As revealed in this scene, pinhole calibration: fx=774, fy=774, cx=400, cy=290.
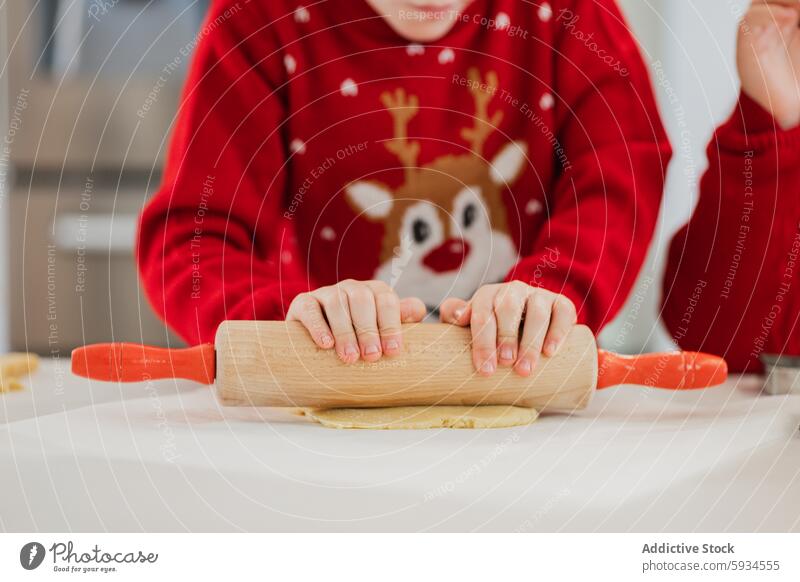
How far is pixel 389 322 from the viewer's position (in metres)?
0.40

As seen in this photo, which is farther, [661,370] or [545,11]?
[545,11]

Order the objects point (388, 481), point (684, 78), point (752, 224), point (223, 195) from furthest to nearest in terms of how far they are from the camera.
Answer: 1. point (684, 78)
2. point (752, 224)
3. point (223, 195)
4. point (388, 481)

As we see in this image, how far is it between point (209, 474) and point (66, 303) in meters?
0.54

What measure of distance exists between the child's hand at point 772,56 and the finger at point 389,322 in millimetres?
381

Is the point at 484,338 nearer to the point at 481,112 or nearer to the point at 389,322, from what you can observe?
the point at 389,322

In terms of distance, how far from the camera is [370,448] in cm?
36

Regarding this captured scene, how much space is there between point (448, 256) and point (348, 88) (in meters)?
0.15

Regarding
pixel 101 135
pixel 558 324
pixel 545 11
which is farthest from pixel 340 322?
pixel 101 135

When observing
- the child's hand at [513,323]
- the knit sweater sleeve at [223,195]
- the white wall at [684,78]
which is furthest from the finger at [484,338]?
the white wall at [684,78]

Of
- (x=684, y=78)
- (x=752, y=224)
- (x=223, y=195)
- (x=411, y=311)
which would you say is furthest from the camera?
(x=684, y=78)

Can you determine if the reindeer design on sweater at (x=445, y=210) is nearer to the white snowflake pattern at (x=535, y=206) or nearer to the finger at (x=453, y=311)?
the white snowflake pattern at (x=535, y=206)

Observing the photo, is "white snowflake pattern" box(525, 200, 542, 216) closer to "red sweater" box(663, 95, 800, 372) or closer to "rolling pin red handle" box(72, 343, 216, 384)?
"red sweater" box(663, 95, 800, 372)
